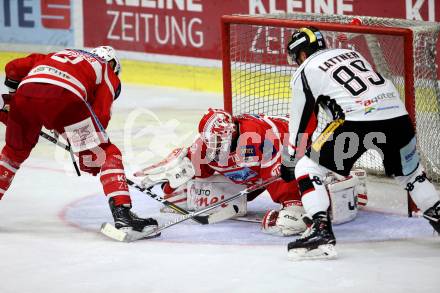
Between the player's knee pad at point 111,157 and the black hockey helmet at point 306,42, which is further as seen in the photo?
the player's knee pad at point 111,157

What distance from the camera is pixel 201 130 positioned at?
5543 millimetres

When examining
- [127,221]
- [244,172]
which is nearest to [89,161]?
[127,221]

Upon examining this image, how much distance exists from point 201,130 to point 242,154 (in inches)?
9.2

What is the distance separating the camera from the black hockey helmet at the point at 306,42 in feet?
16.6

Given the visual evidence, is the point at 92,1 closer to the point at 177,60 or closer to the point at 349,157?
the point at 177,60

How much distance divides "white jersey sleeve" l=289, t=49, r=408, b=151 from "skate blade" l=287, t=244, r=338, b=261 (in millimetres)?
491

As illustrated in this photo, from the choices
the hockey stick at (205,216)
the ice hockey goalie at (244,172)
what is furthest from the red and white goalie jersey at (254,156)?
the hockey stick at (205,216)

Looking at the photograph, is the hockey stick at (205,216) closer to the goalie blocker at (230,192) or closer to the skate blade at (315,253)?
the goalie blocker at (230,192)

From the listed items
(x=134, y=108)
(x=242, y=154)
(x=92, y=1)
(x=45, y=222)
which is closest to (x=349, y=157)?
(x=242, y=154)

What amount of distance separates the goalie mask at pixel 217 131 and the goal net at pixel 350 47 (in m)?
0.83

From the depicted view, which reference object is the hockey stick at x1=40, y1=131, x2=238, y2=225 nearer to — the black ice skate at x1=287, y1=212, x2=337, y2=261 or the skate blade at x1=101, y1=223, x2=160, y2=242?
the skate blade at x1=101, y1=223, x2=160, y2=242

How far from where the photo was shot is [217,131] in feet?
18.0

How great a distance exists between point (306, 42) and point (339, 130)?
45cm

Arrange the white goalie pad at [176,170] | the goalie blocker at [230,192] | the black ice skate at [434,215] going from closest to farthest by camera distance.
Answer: the black ice skate at [434,215]
the goalie blocker at [230,192]
the white goalie pad at [176,170]
